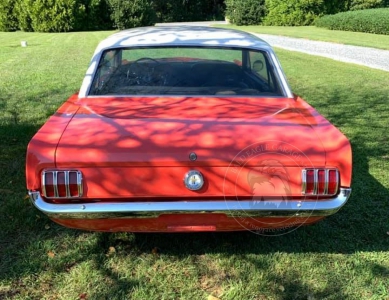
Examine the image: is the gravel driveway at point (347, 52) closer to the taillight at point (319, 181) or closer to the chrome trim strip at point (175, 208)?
the taillight at point (319, 181)

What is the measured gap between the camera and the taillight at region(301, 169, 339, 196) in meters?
2.43

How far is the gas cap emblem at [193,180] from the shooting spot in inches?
93.8

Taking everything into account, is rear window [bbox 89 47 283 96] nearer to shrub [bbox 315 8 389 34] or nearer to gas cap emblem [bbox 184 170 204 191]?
gas cap emblem [bbox 184 170 204 191]

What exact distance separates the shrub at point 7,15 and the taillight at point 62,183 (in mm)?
27748

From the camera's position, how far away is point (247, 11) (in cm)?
3388

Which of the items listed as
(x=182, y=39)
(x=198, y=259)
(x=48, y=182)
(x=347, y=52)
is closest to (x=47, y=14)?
(x=347, y=52)

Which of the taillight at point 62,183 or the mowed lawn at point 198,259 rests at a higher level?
the taillight at point 62,183

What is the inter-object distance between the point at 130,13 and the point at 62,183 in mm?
25496

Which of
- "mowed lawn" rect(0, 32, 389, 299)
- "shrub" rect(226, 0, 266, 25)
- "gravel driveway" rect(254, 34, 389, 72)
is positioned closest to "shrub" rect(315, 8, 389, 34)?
"shrub" rect(226, 0, 266, 25)

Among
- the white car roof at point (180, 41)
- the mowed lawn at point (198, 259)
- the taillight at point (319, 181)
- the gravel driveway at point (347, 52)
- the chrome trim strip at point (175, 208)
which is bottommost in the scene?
the gravel driveway at point (347, 52)

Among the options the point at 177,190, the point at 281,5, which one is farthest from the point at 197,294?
the point at 281,5

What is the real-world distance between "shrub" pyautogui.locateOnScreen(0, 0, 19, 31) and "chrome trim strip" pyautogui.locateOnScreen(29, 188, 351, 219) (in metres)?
27.8

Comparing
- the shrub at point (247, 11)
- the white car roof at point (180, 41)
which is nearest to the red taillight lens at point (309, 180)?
the white car roof at point (180, 41)

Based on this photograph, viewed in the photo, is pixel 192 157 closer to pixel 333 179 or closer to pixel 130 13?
pixel 333 179
